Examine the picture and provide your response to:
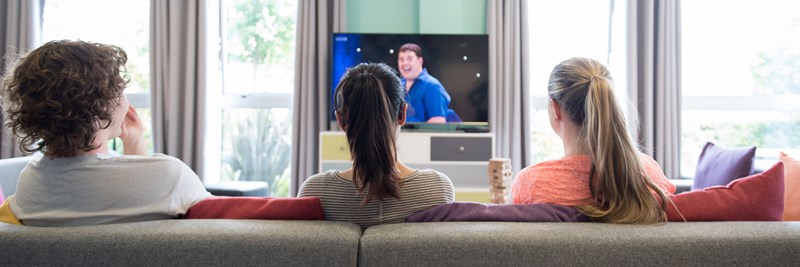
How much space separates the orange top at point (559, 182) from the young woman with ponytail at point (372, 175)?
0.81ft

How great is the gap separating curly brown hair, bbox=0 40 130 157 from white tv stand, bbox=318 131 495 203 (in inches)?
94.5

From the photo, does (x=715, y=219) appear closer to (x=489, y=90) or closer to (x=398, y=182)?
(x=398, y=182)

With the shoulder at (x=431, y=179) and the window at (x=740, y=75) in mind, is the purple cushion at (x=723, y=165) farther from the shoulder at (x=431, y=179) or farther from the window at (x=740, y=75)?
the window at (x=740, y=75)

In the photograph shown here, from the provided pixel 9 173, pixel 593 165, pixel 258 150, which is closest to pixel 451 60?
pixel 258 150

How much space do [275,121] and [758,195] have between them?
3.62 meters

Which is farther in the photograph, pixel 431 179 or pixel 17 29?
pixel 17 29

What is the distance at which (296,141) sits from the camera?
399cm

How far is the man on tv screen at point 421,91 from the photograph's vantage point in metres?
3.81

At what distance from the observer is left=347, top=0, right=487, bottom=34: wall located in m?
3.97

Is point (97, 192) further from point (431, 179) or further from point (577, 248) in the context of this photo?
point (577, 248)

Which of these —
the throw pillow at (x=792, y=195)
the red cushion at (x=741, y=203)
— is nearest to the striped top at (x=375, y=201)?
the red cushion at (x=741, y=203)

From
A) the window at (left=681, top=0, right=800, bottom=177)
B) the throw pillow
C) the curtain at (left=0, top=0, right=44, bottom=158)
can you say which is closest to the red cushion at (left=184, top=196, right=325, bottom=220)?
the throw pillow

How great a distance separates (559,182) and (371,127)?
18.6 inches

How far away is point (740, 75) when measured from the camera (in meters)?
4.13
